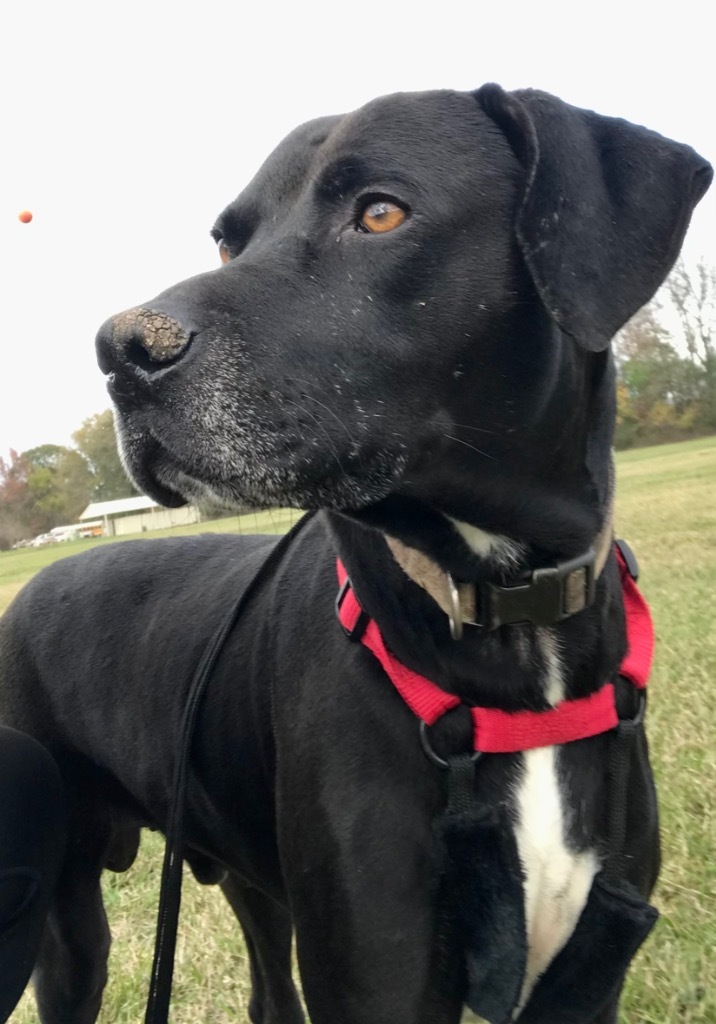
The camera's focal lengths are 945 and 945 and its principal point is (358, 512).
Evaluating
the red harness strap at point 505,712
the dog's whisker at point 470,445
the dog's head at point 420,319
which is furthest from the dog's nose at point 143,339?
the red harness strap at point 505,712

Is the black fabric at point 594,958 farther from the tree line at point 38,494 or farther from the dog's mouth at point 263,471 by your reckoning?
the tree line at point 38,494

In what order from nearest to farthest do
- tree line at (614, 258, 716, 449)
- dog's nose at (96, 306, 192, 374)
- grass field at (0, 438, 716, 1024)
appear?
dog's nose at (96, 306, 192, 374), grass field at (0, 438, 716, 1024), tree line at (614, 258, 716, 449)

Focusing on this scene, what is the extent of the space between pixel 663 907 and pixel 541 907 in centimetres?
136

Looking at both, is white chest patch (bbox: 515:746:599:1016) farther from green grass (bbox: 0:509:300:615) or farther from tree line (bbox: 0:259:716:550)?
tree line (bbox: 0:259:716:550)

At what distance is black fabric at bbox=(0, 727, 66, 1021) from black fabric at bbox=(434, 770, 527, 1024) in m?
1.02

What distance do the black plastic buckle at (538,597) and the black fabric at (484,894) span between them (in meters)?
0.28

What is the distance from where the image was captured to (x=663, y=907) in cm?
293

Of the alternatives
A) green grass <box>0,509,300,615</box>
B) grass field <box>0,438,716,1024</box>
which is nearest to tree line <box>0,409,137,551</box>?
green grass <box>0,509,300,615</box>

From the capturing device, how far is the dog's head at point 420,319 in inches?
64.1

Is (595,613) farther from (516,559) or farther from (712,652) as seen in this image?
(712,652)

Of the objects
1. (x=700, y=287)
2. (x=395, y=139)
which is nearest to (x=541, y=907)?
(x=395, y=139)

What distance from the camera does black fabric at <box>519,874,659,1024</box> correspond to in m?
1.80

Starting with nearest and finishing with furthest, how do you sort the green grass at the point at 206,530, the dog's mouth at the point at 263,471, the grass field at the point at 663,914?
the dog's mouth at the point at 263,471, the green grass at the point at 206,530, the grass field at the point at 663,914

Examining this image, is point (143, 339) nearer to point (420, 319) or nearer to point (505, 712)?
point (420, 319)
